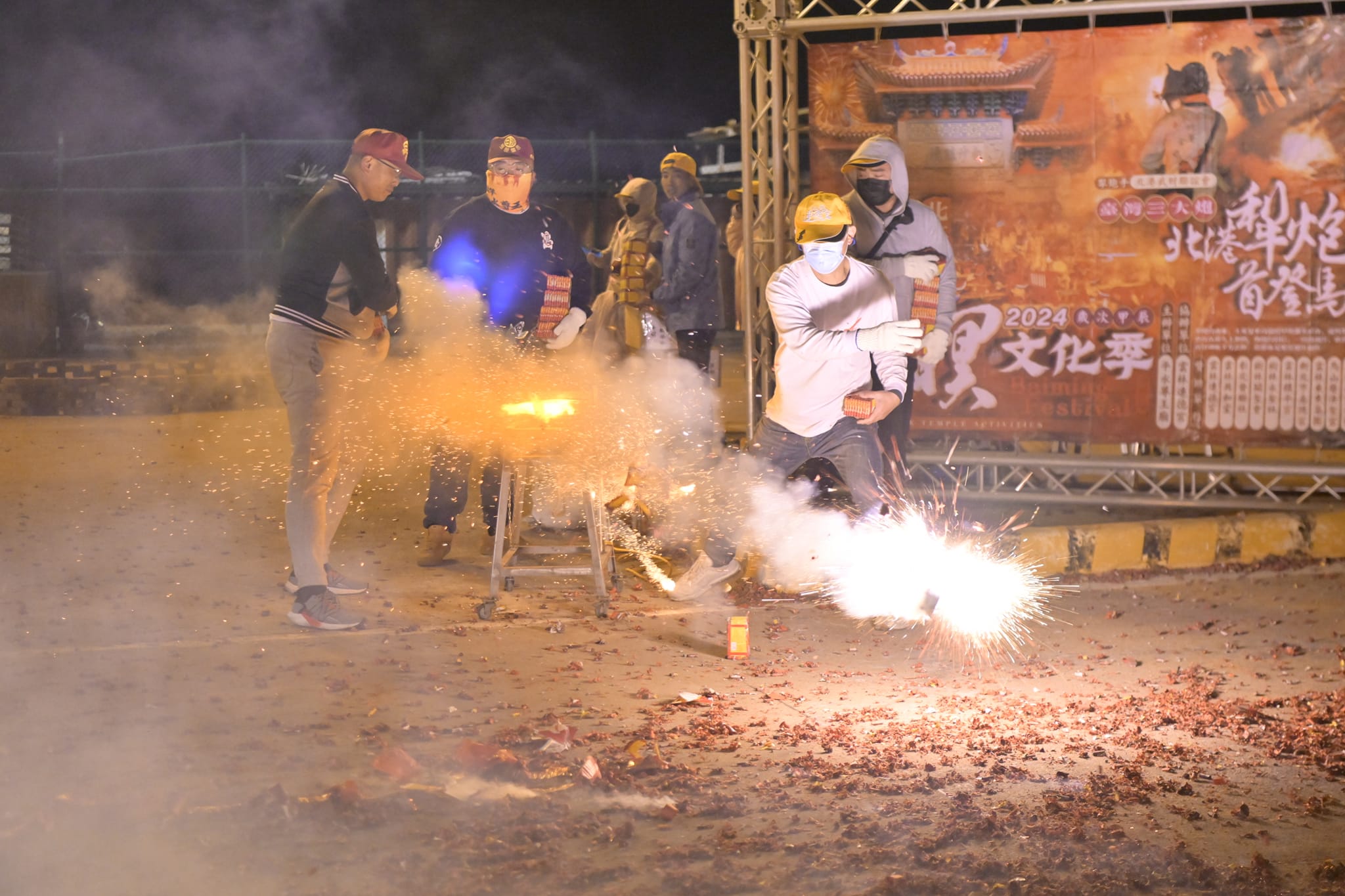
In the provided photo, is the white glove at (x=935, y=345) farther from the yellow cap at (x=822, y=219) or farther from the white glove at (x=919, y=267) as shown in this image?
the yellow cap at (x=822, y=219)

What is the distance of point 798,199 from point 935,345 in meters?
1.55

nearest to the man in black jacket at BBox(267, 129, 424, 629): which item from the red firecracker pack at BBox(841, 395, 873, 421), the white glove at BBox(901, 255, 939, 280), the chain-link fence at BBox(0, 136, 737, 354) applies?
the red firecracker pack at BBox(841, 395, 873, 421)

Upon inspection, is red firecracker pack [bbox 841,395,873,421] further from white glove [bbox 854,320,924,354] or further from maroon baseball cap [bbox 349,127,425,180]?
maroon baseball cap [bbox 349,127,425,180]

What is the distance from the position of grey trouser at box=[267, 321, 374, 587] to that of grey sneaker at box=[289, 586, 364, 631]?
0.07 meters

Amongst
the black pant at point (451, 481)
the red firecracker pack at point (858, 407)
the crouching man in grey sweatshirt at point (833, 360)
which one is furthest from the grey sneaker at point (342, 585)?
the red firecracker pack at point (858, 407)

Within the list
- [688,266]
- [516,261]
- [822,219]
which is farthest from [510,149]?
[688,266]

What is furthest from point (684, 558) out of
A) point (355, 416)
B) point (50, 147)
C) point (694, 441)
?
point (50, 147)

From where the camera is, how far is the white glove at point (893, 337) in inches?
238

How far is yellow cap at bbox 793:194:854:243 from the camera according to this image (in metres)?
6.14

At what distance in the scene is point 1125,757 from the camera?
4430mm

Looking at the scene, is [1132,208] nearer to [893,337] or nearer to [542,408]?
[893,337]

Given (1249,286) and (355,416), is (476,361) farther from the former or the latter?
(1249,286)

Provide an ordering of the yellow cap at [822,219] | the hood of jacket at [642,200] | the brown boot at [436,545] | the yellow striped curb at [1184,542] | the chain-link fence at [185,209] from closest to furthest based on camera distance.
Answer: the yellow cap at [822,219] → the brown boot at [436,545] → the yellow striped curb at [1184,542] → the hood of jacket at [642,200] → the chain-link fence at [185,209]

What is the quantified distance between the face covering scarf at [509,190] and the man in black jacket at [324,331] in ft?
2.60
